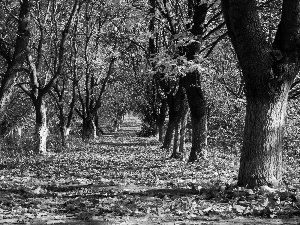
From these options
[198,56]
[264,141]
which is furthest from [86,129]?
[264,141]

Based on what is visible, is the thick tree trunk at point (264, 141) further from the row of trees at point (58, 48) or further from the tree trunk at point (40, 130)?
the tree trunk at point (40, 130)

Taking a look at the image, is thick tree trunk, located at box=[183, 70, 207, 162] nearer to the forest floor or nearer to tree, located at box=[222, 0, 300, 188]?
the forest floor

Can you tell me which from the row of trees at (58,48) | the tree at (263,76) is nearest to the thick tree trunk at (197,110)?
the row of trees at (58,48)

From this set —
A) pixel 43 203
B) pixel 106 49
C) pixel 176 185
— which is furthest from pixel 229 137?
pixel 43 203

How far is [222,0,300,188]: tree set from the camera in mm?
7781

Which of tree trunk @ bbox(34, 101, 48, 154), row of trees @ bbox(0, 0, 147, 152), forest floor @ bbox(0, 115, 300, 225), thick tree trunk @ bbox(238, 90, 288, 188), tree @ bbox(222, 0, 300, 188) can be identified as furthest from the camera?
tree trunk @ bbox(34, 101, 48, 154)

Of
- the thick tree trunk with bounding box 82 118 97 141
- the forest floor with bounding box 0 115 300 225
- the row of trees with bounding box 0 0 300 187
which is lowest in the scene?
the forest floor with bounding box 0 115 300 225

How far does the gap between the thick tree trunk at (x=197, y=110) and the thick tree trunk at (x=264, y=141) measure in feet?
21.6

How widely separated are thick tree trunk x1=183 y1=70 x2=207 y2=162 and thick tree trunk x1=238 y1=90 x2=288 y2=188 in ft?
21.6

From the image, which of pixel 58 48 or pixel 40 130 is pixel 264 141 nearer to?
pixel 40 130

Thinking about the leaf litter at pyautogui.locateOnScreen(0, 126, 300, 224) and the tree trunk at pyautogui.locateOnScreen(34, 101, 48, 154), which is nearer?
the leaf litter at pyautogui.locateOnScreen(0, 126, 300, 224)

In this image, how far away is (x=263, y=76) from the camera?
7.78 meters

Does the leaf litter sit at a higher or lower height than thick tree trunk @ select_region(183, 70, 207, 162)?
lower

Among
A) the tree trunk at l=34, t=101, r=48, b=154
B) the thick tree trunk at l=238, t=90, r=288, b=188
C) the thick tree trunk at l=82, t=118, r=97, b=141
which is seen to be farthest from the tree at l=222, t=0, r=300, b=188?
the thick tree trunk at l=82, t=118, r=97, b=141
